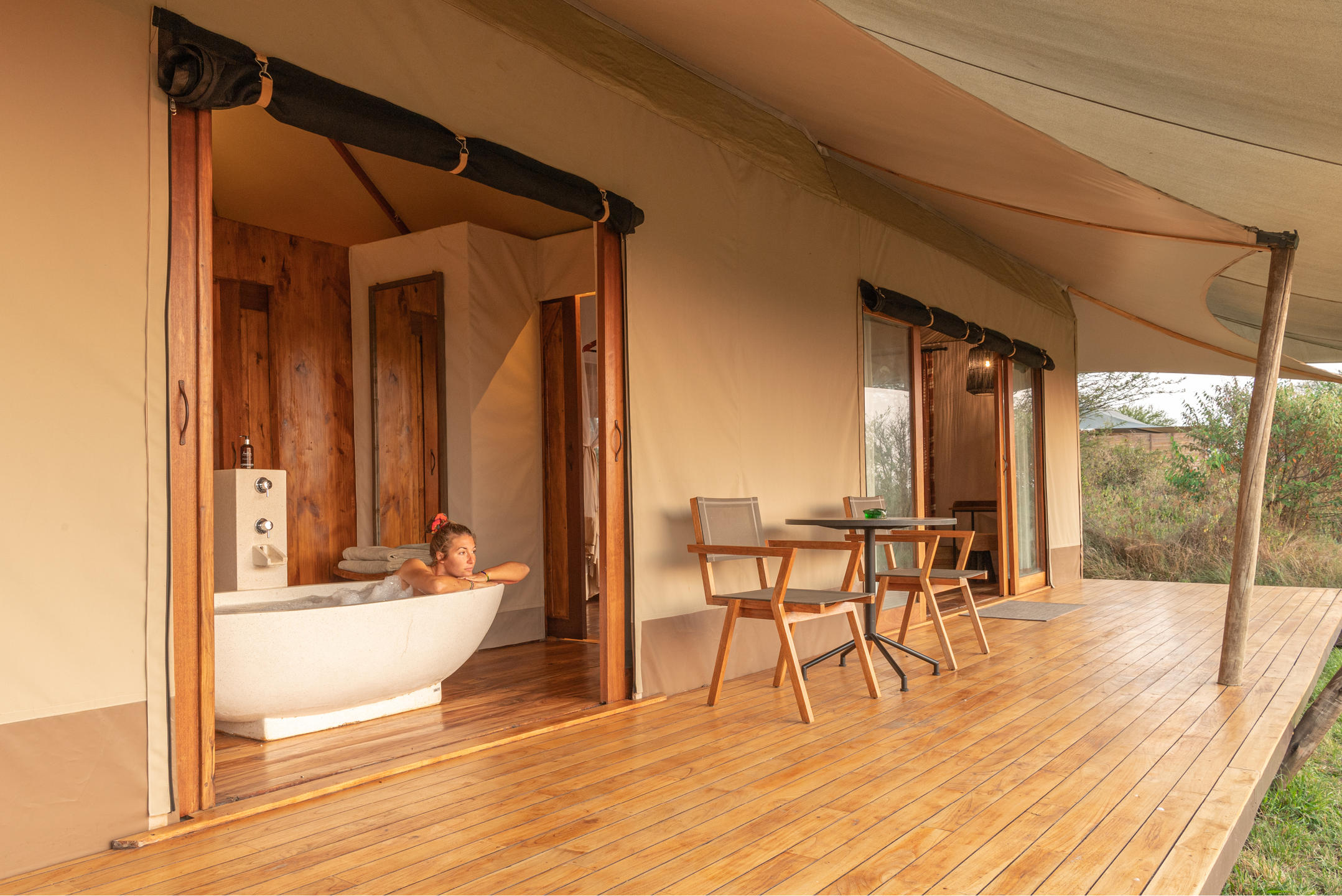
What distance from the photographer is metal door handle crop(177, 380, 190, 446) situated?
256 cm

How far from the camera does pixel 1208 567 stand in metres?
13.4

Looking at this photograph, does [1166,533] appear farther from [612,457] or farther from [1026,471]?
[612,457]

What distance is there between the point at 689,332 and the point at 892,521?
133cm

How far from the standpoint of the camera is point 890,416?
6625 mm

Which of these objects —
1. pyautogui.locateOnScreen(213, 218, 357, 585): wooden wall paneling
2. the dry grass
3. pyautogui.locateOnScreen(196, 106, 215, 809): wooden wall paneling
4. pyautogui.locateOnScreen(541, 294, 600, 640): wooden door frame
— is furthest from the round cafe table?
the dry grass

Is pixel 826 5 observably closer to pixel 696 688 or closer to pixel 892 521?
pixel 892 521

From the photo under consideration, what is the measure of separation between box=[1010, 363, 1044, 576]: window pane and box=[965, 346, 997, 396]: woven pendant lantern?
0.74 feet

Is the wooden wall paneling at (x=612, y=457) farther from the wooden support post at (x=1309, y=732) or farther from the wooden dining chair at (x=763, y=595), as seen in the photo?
the wooden support post at (x=1309, y=732)

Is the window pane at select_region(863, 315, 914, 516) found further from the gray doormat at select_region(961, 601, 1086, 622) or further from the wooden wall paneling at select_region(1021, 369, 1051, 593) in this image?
the wooden wall paneling at select_region(1021, 369, 1051, 593)

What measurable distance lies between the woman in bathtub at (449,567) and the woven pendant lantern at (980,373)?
582 cm

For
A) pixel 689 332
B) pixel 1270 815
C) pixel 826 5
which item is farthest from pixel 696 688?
pixel 826 5

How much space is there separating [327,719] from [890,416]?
434cm

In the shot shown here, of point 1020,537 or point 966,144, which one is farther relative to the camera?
point 1020,537

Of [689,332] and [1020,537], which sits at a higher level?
[689,332]
